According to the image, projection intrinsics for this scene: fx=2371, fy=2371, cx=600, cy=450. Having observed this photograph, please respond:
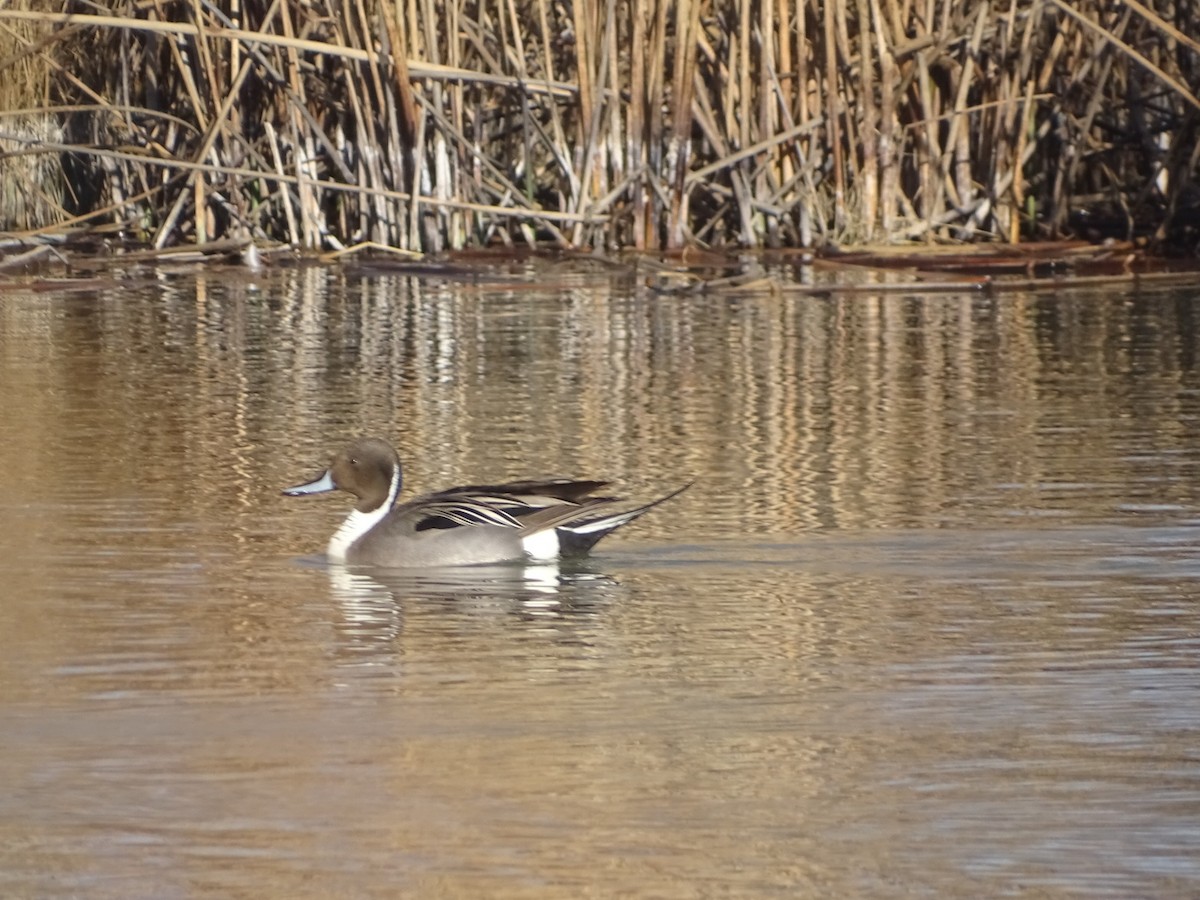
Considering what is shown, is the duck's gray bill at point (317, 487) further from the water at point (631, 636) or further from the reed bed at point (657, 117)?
the reed bed at point (657, 117)

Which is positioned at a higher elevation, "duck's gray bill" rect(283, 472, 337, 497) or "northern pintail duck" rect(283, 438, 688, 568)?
"duck's gray bill" rect(283, 472, 337, 497)

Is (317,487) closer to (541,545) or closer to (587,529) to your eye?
(541,545)

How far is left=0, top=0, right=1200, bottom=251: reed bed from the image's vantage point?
13703mm

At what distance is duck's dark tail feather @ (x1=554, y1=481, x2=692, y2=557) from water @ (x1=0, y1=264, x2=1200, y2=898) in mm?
112

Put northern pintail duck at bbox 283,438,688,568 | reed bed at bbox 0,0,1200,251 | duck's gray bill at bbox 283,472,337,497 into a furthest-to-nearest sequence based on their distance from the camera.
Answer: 1. reed bed at bbox 0,0,1200,251
2. duck's gray bill at bbox 283,472,337,497
3. northern pintail duck at bbox 283,438,688,568

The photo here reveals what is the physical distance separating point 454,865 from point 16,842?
671mm

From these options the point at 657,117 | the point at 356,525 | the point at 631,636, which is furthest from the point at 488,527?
the point at 657,117

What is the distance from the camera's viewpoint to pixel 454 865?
133 inches

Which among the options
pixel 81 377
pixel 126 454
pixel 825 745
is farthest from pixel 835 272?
pixel 825 745

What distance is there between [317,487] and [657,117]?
760cm

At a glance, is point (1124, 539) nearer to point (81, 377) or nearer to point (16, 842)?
point (16, 842)

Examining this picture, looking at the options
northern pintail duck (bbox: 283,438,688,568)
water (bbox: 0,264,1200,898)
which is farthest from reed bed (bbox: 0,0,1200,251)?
northern pintail duck (bbox: 283,438,688,568)

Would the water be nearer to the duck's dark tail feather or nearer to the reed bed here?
the duck's dark tail feather

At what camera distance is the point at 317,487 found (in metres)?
6.46
